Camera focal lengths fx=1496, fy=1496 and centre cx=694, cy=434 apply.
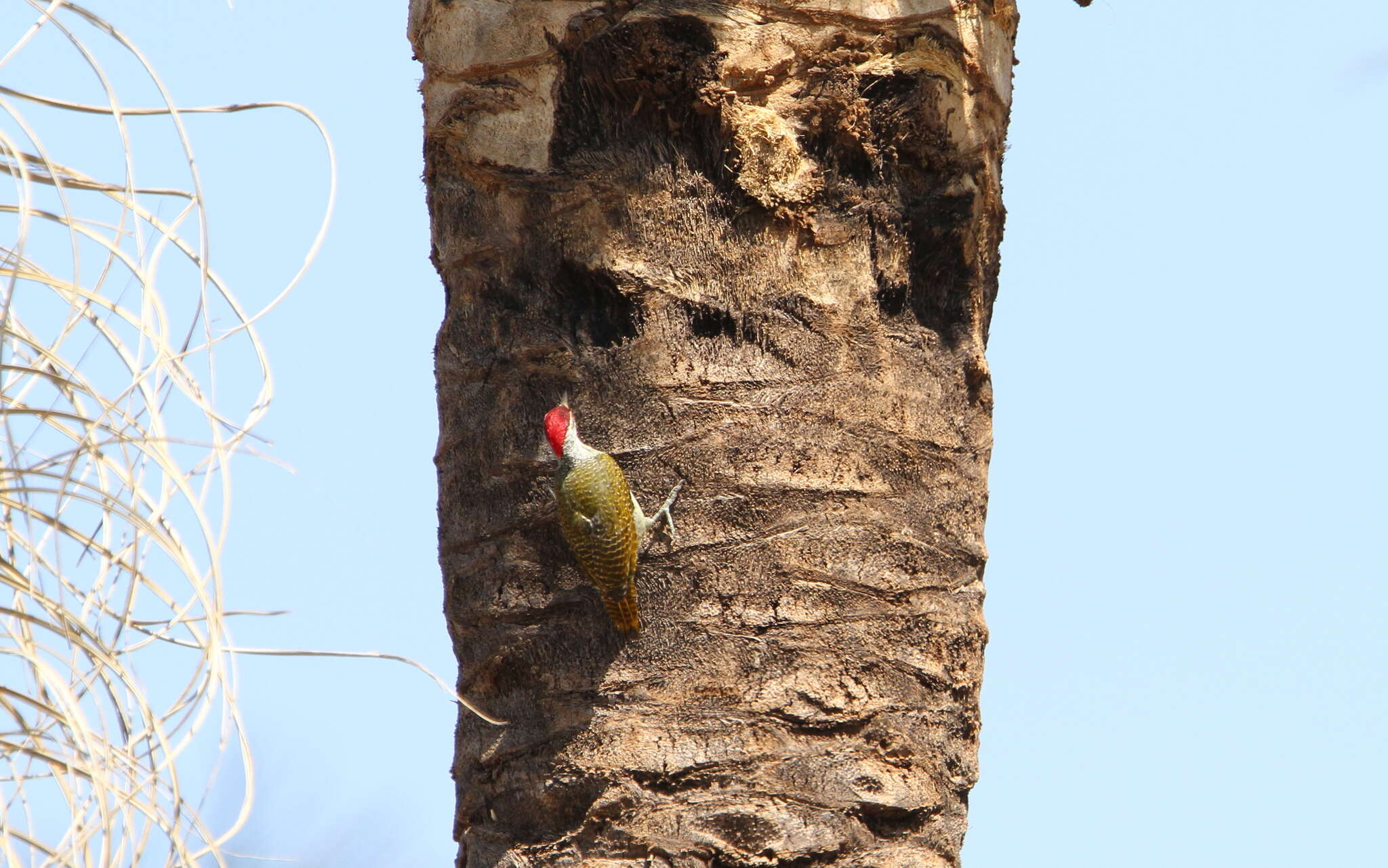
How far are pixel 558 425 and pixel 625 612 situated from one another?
393mm

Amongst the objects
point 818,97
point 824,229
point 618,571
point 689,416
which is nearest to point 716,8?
point 818,97

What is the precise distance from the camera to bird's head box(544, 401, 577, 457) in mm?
2971

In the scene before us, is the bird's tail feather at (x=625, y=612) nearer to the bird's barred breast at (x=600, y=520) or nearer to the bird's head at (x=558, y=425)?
the bird's barred breast at (x=600, y=520)

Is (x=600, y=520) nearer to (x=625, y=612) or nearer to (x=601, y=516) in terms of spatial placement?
(x=601, y=516)

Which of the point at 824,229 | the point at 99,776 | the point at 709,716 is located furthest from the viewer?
the point at 824,229

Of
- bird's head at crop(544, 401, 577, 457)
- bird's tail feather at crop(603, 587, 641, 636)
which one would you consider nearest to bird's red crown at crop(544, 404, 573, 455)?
bird's head at crop(544, 401, 577, 457)

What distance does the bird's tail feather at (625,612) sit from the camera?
2893 mm

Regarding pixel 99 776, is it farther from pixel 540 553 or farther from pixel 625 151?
pixel 625 151

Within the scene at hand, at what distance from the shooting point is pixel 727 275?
298cm

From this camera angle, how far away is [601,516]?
2.92 metres

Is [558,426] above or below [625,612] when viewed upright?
above

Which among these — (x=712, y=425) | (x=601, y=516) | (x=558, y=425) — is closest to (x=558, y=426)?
(x=558, y=425)

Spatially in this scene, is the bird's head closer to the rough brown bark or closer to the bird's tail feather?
the rough brown bark

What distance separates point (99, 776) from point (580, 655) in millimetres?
975
